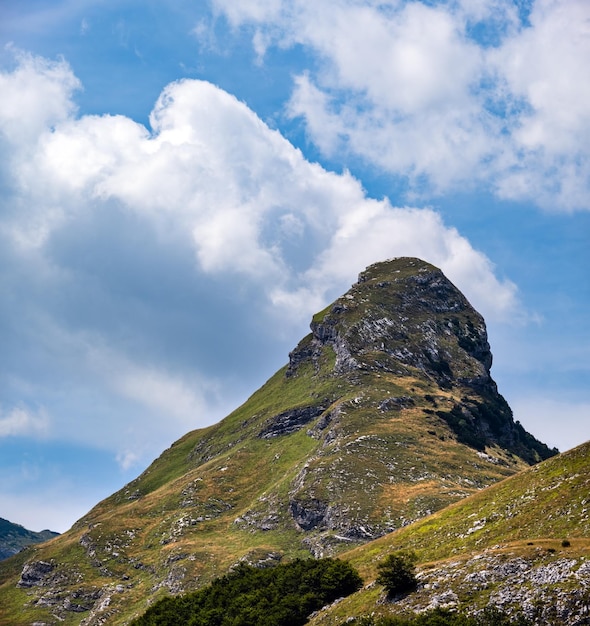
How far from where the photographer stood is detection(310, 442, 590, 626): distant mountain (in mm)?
61938

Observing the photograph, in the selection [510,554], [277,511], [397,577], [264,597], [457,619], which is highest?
[277,511]

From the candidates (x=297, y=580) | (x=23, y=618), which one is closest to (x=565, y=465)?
(x=297, y=580)

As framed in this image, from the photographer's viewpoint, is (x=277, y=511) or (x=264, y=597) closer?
(x=264, y=597)

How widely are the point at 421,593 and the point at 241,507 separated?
12908cm

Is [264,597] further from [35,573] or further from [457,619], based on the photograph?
[35,573]

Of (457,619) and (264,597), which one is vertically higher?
(264,597)

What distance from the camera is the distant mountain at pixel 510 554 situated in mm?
61938

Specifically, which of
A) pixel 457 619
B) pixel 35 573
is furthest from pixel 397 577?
pixel 35 573

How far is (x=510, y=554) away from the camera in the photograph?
69.8 meters

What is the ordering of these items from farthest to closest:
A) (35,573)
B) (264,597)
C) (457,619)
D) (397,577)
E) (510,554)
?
(35,573)
(264,597)
(397,577)
(510,554)
(457,619)

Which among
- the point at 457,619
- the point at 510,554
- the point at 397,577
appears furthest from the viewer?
the point at 397,577

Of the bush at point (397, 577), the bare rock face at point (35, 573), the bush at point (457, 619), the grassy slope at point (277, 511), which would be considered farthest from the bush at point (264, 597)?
→ the bare rock face at point (35, 573)

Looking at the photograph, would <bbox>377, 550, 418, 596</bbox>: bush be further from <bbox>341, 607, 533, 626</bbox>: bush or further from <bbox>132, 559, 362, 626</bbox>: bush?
<bbox>132, 559, 362, 626</bbox>: bush

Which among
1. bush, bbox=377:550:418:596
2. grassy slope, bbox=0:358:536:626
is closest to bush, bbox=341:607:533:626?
bush, bbox=377:550:418:596
